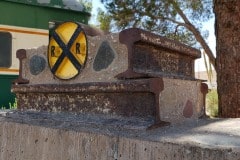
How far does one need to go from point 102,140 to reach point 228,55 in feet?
10.3

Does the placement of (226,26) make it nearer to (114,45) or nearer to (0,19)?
(114,45)

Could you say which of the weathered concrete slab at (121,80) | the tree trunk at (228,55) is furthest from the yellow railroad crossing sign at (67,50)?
the tree trunk at (228,55)

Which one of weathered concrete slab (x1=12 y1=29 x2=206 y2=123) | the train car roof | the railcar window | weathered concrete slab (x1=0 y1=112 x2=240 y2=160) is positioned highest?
the train car roof

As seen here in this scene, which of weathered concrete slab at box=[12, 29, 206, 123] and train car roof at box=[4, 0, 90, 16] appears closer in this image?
weathered concrete slab at box=[12, 29, 206, 123]

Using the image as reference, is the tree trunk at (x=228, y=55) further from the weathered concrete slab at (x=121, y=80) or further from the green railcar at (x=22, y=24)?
the green railcar at (x=22, y=24)

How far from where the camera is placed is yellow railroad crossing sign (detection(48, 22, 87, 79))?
2209 millimetres

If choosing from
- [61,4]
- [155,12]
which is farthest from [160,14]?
[61,4]

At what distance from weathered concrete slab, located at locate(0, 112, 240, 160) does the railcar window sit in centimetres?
414

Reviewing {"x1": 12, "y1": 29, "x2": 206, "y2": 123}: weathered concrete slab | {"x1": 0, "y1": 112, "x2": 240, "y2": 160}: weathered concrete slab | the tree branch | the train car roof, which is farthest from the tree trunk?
the tree branch

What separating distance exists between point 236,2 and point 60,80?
288cm

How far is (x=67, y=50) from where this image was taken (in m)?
2.27

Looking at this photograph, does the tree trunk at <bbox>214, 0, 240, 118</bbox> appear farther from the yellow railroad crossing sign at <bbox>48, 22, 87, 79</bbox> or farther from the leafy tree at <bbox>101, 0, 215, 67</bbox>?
the leafy tree at <bbox>101, 0, 215, 67</bbox>

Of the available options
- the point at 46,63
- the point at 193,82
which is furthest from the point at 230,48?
the point at 46,63

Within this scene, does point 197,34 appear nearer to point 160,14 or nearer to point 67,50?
point 160,14
